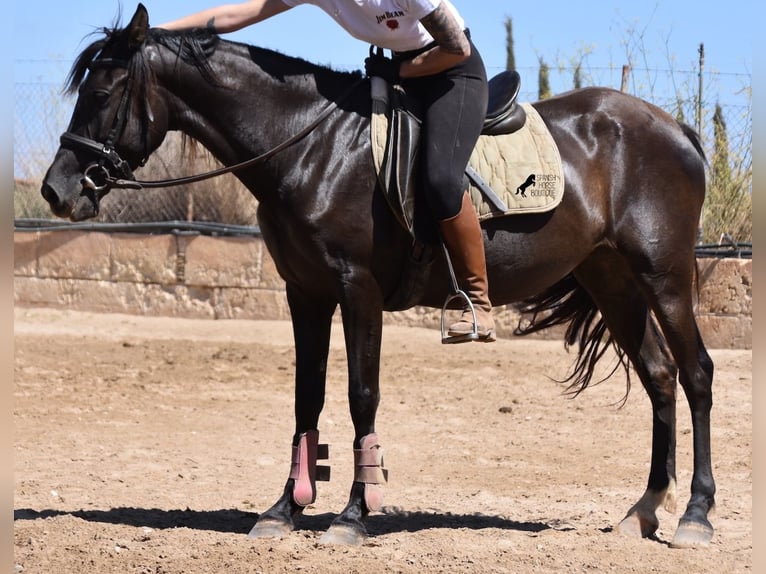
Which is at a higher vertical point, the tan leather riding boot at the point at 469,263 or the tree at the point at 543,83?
the tree at the point at 543,83

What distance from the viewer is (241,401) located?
8539 mm

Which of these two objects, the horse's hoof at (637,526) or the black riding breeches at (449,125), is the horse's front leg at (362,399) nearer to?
the black riding breeches at (449,125)

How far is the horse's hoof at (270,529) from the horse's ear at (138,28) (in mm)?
2398

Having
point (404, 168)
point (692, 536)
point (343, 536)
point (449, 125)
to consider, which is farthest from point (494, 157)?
point (692, 536)

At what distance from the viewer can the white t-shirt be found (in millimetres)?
4504

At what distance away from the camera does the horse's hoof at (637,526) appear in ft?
17.1

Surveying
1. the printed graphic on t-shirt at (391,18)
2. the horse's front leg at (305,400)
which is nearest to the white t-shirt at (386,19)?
the printed graphic on t-shirt at (391,18)

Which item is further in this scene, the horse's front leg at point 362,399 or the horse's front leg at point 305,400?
the horse's front leg at point 305,400

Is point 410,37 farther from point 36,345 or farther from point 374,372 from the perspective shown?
point 36,345

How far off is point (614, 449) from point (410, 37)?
371cm

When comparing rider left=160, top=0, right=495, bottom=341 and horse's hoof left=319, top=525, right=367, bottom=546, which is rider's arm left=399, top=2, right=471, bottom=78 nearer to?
rider left=160, top=0, right=495, bottom=341

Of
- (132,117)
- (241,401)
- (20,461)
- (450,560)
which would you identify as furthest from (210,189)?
(450,560)

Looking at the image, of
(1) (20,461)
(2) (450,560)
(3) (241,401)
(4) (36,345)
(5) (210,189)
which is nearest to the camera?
(2) (450,560)

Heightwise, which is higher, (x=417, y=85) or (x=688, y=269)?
(x=417, y=85)
